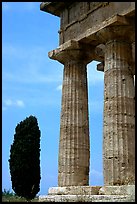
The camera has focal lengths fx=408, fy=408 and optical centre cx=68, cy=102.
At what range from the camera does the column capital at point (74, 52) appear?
22.7 meters

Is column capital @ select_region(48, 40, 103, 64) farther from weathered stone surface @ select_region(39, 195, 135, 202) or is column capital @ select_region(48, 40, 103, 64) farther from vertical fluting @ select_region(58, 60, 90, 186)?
weathered stone surface @ select_region(39, 195, 135, 202)

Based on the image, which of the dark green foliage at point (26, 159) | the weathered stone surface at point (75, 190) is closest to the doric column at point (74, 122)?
the weathered stone surface at point (75, 190)

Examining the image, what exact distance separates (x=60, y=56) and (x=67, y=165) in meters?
6.39

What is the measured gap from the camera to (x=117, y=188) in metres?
17.8

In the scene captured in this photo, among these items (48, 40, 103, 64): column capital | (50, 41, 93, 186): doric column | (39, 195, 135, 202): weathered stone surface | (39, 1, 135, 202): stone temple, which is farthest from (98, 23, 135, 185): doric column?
(50, 41, 93, 186): doric column

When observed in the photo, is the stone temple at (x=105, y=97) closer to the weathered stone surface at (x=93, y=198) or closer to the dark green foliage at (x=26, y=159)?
the weathered stone surface at (x=93, y=198)

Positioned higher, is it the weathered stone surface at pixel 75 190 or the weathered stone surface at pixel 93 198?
the weathered stone surface at pixel 75 190

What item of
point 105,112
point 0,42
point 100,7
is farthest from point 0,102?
point 100,7

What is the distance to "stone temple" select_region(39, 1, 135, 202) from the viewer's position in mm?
18812

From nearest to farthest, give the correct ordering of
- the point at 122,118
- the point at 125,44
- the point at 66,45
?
1. the point at 122,118
2. the point at 125,44
3. the point at 66,45

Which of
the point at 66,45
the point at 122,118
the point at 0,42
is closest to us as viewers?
the point at 0,42

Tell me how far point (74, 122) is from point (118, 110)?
3.44m

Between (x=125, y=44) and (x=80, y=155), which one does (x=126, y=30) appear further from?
(x=80, y=155)

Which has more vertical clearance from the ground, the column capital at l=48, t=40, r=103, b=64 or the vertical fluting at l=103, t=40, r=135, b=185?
the column capital at l=48, t=40, r=103, b=64
